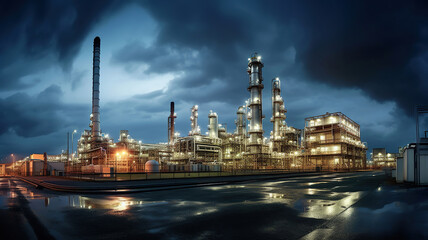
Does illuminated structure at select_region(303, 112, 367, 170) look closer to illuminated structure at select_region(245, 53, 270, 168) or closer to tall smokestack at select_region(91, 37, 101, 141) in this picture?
illuminated structure at select_region(245, 53, 270, 168)

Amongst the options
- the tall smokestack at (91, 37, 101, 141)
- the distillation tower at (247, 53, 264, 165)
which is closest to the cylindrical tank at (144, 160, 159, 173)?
the distillation tower at (247, 53, 264, 165)

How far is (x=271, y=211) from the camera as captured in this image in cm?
991

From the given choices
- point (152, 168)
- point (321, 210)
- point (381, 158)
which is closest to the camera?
point (321, 210)

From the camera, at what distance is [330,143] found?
74.3 m

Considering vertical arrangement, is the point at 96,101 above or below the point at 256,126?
above

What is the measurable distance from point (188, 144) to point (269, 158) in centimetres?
2584

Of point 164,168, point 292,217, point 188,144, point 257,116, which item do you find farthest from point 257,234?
point 188,144

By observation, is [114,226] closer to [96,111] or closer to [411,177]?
[411,177]

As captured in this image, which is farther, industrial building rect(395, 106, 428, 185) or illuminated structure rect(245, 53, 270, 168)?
illuminated structure rect(245, 53, 270, 168)

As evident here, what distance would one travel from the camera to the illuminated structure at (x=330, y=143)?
7263 cm

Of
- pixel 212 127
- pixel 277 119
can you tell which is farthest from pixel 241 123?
pixel 277 119

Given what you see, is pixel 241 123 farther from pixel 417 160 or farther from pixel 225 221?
pixel 225 221

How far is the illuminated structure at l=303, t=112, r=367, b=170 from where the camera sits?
2859 inches

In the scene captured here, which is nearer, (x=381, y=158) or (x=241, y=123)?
(x=241, y=123)
